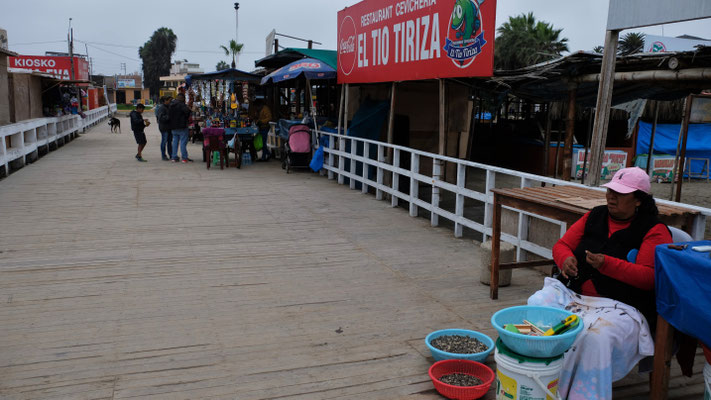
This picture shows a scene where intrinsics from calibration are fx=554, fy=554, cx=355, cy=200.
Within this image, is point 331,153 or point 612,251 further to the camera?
point 331,153

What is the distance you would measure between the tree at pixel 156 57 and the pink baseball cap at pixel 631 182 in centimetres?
9259

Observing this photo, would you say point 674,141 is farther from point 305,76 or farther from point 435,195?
point 435,195

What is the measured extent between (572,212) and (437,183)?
4.33 meters

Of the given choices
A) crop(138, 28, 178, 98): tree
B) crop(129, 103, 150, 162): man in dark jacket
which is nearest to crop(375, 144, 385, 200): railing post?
crop(129, 103, 150, 162): man in dark jacket

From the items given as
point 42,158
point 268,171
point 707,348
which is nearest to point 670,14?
point 707,348

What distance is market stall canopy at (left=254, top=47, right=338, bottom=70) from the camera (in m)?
14.3

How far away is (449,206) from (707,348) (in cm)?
841

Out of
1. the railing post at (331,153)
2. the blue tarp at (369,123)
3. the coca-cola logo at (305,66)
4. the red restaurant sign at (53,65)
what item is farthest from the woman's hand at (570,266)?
the red restaurant sign at (53,65)

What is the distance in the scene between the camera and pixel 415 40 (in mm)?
9570

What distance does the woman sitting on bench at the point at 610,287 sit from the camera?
9.98ft

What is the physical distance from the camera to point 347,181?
12641 millimetres

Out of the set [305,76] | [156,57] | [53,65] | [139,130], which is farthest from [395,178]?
[156,57]

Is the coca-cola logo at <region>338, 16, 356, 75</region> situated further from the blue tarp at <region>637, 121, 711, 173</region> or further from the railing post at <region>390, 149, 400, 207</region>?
the blue tarp at <region>637, 121, 711, 173</region>

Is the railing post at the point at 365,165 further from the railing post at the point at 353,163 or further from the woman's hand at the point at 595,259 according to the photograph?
the woman's hand at the point at 595,259
